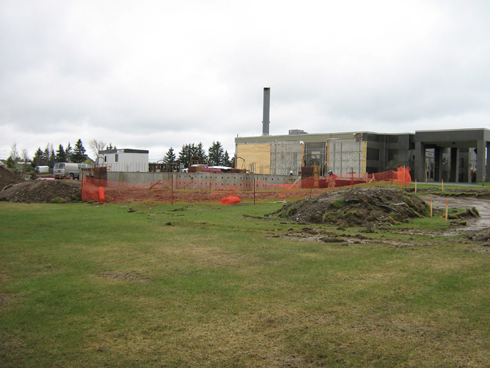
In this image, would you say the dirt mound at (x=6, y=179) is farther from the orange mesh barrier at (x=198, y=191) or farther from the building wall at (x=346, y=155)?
the building wall at (x=346, y=155)

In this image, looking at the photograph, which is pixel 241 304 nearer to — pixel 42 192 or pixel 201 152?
pixel 42 192

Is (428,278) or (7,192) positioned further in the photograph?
(7,192)

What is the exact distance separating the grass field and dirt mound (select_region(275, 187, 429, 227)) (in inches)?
188

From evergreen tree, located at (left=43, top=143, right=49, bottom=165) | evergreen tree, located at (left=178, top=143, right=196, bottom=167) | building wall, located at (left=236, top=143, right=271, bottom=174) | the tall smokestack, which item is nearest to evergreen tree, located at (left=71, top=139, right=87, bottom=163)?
evergreen tree, located at (left=43, top=143, right=49, bottom=165)

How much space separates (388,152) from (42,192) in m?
55.7

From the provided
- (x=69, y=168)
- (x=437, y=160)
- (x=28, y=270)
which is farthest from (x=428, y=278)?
(x=437, y=160)

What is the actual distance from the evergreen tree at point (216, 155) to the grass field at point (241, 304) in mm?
106299

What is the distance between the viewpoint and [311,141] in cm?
7419

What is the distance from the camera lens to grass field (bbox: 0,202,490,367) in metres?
4.57

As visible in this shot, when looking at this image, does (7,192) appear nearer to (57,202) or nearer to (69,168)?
(57,202)

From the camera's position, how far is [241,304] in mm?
6230

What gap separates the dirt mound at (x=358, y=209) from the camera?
1653cm

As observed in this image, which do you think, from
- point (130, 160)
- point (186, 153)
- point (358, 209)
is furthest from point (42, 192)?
point (186, 153)

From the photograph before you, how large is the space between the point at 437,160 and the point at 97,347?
72.2 meters
